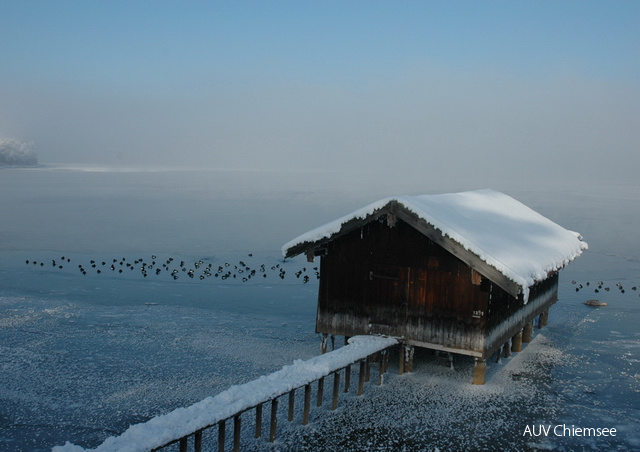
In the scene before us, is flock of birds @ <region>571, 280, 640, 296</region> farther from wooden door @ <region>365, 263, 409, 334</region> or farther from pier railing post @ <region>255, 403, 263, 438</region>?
pier railing post @ <region>255, 403, 263, 438</region>

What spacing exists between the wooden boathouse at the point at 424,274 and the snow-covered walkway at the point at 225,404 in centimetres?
150

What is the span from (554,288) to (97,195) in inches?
3309

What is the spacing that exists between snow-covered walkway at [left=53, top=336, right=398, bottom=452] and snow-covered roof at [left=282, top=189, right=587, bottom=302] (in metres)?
3.56

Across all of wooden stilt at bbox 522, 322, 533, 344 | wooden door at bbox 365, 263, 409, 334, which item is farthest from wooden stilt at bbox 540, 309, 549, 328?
wooden door at bbox 365, 263, 409, 334

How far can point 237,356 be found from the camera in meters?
21.1

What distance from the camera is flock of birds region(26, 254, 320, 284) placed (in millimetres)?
35656

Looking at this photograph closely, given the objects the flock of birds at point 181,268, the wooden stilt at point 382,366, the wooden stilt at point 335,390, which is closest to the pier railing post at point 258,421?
the wooden stilt at point 335,390

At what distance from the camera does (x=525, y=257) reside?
18562 mm

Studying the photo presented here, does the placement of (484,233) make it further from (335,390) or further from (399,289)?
(335,390)

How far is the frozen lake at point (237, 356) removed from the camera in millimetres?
15297

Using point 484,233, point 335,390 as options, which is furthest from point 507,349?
point 335,390

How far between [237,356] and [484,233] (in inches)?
362

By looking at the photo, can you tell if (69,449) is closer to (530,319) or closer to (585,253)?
(530,319)

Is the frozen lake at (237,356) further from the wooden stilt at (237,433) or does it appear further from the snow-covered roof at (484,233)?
the snow-covered roof at (484,233)
